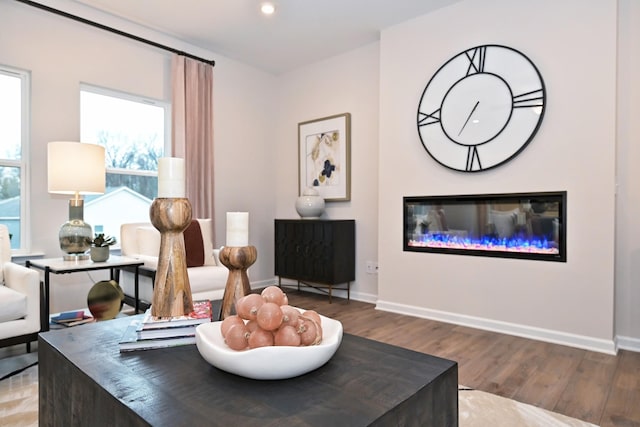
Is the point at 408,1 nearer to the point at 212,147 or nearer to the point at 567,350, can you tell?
the point at 212,147

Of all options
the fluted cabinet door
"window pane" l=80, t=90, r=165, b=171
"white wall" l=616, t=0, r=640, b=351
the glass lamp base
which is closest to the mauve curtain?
"window pane" l=80, t=90, r=165, b=171

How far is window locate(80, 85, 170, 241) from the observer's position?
3.49 m

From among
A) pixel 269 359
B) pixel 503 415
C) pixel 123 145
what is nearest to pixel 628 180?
pixel 503 415

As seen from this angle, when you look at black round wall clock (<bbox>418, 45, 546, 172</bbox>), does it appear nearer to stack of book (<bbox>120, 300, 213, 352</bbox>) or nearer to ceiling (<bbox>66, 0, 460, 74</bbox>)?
ceiling (<bbox>66, 0, 460, 74</bbox>)

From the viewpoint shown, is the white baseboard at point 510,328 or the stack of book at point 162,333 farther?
the white baseboard at point 510,328

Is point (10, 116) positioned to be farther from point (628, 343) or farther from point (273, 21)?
point (628, 343)

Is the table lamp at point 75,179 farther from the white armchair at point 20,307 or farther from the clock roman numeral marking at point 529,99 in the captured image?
the clock roman numeral marking at point 529,99

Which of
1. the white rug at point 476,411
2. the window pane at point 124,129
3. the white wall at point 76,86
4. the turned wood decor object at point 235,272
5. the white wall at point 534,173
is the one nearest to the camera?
the turned wood decor object at point 235,272

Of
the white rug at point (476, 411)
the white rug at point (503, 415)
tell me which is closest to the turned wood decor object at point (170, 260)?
the white rug at point (476, 411)

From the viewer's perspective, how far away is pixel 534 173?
2.87 metres

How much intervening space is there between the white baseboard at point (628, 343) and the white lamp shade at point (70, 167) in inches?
151

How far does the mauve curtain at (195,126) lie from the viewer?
383cm

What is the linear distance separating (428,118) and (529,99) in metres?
0.79

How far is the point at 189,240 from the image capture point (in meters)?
3.23
